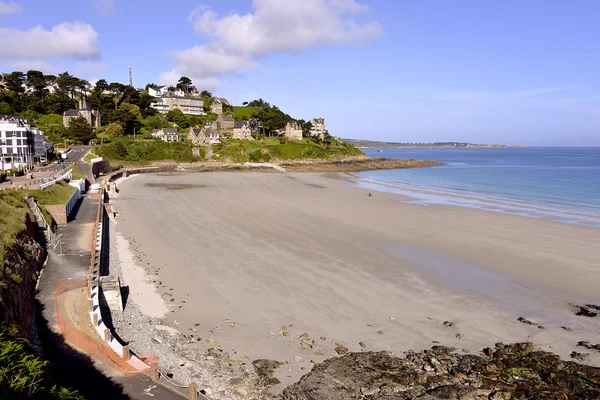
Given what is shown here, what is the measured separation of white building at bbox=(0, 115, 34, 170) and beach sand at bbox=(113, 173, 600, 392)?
2198 centimetres

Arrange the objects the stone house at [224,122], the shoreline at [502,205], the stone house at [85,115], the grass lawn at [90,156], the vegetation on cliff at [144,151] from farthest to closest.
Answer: the stone house at [224,122]
the stone house at [85,115]
the vegetation on cliff at [144,151]
the grass lawn at [90,156]
the shoreline at [502,205]

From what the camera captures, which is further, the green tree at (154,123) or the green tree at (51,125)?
the green tree at (154,123)

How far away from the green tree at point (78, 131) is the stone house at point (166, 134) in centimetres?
1493

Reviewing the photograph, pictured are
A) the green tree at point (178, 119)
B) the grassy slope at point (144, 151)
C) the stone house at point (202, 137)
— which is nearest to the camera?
the grassy slope at point (144, 151)

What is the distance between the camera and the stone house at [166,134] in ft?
281

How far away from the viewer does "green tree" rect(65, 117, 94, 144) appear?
72.4 metres

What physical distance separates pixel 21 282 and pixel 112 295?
2823mm

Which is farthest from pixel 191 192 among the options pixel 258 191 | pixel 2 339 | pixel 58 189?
pixel 2 339

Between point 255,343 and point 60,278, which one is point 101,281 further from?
point 255,343

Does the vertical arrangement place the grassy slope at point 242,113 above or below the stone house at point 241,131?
above

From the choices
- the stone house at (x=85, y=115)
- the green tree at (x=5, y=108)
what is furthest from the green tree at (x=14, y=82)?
the stone house at (x=85, y=115)

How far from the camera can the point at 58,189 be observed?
95.0 ft

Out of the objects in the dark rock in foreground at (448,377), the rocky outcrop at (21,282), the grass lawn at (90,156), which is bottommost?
the dark rock in foreground at (448,377)

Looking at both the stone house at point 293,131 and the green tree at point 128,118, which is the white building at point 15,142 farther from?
the stone house at point 293,131
